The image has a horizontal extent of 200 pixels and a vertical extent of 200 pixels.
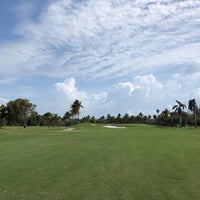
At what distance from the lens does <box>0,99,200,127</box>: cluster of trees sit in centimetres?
10406

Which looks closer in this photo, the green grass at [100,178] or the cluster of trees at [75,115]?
the green grass at [100,178]

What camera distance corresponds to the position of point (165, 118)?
126 metres

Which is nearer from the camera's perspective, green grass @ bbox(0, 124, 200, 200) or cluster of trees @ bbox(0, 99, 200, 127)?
green grass @ bbox(0, 124, 200, 200)

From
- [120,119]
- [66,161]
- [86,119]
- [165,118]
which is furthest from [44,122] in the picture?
[66,161]

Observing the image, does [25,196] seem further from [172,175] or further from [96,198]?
[172,175]

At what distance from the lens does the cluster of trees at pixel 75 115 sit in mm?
104062

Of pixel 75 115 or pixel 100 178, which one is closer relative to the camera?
pixel 100 178

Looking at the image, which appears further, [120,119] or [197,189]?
[120,119]

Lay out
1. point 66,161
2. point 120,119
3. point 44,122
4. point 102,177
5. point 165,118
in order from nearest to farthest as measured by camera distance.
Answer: point 102,177 < point 66,161 < point 165,118 < point 120,119 < point 44,122

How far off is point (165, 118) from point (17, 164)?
115m

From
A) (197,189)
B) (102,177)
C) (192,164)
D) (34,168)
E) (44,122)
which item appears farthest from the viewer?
(44,122)

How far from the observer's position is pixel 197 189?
10070 millimetres

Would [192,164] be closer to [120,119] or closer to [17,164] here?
[17,164]

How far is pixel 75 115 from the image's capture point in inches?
4478
